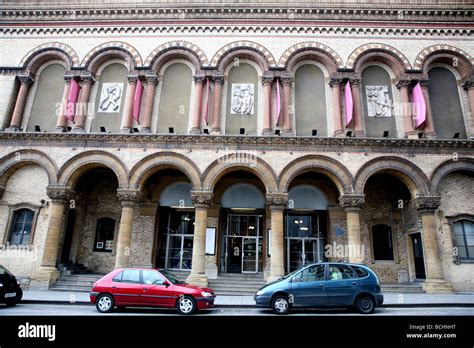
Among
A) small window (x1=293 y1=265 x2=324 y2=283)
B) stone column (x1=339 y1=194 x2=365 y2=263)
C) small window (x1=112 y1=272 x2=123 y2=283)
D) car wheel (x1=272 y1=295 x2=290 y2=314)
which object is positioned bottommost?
car wheel (x1=272 y1=295 x2=290 y2=314)

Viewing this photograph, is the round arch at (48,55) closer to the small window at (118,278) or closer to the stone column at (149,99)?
the stone column at (149,99)

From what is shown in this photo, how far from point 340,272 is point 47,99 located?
19.3 m

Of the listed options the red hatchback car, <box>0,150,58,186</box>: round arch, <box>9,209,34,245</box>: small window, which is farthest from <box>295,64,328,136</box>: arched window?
<box>9,209,34,245</box>: small window

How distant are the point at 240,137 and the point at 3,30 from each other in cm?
1720

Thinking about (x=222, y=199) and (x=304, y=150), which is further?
(x=222, y=199)

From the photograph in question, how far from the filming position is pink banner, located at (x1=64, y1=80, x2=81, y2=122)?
1797 cm

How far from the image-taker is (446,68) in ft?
61.3

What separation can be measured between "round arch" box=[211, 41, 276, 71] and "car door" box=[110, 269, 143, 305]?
12.9 metres

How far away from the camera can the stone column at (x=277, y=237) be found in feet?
49.7

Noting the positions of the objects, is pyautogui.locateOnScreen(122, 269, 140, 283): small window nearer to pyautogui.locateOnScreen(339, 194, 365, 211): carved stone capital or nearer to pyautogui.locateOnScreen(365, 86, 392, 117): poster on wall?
pyautogui.locateOnScreen(339, 194, 365, 211): carved stone capital

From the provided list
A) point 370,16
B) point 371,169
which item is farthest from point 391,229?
point 370,16

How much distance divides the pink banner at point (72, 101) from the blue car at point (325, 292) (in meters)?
14.9

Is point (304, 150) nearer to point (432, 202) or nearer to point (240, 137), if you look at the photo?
point (240, 137)
